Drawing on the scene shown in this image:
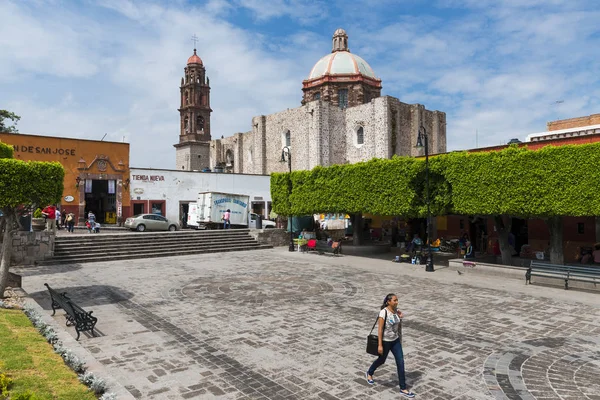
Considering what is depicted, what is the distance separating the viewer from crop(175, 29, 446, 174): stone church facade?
43.4 metres

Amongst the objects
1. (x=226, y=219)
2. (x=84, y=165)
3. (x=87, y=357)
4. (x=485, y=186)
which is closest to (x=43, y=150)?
(x=84, y=165)

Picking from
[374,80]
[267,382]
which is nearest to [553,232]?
[267,382]

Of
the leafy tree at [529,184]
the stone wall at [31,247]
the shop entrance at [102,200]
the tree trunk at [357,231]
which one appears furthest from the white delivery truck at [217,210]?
the leafy tree at [529,184]

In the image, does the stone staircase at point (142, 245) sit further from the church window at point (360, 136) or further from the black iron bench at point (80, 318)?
the church window at point (360, 136)

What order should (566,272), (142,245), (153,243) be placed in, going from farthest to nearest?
(153,243) → (142,245) → (566,272)

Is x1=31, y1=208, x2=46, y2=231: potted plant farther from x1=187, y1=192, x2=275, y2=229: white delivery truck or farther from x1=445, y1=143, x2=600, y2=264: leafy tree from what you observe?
x1=445, y1=143, x2=600, y2=264: leafy tree

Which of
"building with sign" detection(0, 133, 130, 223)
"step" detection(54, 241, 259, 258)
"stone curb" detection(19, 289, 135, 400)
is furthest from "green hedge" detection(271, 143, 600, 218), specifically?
"building with sign" detection(0, 133, 130, 223)

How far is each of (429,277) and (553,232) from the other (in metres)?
5.17

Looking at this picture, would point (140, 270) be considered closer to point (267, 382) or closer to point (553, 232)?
point (267, 382)

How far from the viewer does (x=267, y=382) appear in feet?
21.0

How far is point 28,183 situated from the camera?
11.1m

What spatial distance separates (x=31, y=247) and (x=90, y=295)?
8302 mm

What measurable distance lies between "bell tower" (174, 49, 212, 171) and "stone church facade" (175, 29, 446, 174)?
158cm

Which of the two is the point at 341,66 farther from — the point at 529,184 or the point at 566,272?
the point at 566,272
